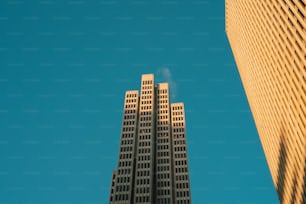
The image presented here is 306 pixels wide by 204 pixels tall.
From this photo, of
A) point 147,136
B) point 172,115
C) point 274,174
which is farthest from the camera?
point 172,115

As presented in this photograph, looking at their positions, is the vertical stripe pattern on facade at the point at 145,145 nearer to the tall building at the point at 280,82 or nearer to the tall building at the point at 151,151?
the tall building at the point at 151,151

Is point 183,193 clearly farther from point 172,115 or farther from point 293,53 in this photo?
point 293,53

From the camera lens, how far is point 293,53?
66500 millimetres

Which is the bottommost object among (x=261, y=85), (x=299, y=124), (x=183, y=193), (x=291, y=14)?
(x=299, y=124)

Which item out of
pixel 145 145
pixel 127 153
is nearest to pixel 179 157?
pixel 145 145

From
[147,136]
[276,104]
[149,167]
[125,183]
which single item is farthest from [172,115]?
[276,104]

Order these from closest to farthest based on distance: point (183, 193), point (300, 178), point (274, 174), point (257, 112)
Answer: point (300, 178) → point (274, 174) → point (257, 112) → point (183, 193)

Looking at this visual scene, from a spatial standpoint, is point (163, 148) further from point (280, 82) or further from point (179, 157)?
point (280, 82)

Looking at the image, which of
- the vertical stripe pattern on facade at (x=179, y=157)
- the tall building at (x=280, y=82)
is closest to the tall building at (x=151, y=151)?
the vertical stripe pattern on facade at (x=179, y=157)

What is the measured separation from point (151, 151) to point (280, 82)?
64.6 meters

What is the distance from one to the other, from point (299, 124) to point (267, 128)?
2677 centimetres

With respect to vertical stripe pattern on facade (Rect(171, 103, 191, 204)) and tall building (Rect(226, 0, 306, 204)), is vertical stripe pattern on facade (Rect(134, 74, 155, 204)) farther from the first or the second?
tall building (Rect(226, 0, 306, 204))

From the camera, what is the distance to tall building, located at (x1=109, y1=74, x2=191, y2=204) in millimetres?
115500

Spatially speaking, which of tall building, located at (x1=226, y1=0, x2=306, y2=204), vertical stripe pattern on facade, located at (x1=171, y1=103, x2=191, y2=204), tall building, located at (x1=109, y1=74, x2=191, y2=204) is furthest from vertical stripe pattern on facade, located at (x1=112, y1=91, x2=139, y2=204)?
tall building, located at (x1=226, y1=0, x2=306, y2=204)
